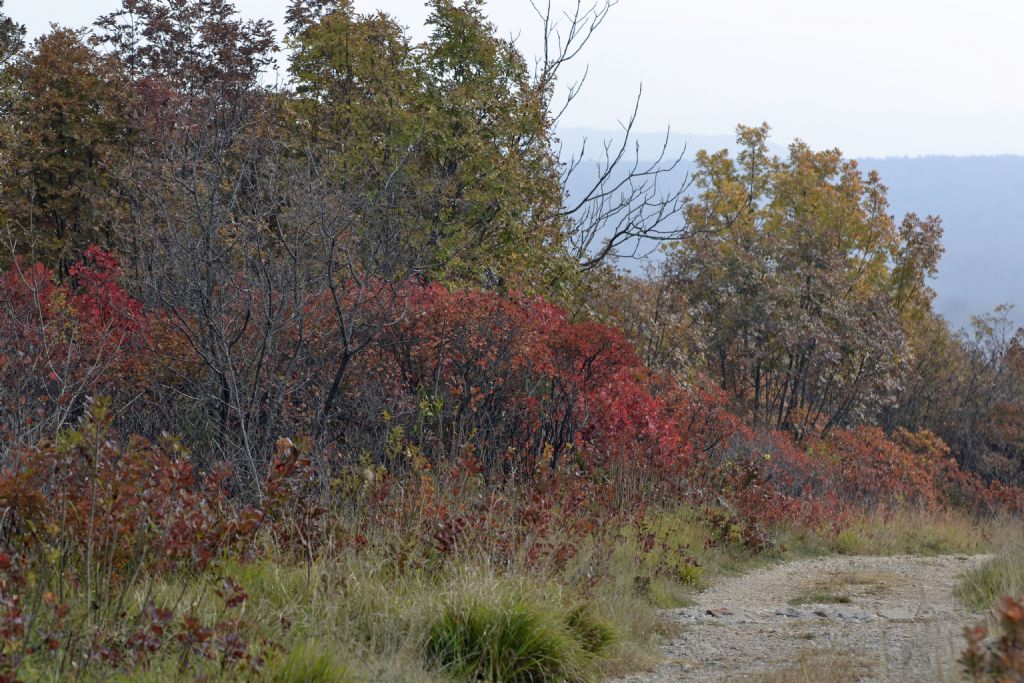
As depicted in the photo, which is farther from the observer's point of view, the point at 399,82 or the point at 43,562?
the point at 399,82

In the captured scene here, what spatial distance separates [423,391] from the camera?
31.5ft

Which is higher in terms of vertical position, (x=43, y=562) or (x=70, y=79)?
(x=70, y=79)

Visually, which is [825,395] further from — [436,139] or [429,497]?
[429,497]

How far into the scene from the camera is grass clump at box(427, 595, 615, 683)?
15.6ft

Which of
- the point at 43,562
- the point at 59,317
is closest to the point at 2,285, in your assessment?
the point at 59,317

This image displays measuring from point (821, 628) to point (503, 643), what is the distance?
2.53 m

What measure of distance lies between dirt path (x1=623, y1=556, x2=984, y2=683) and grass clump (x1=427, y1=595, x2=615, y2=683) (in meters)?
0.61

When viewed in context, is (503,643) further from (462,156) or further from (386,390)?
(462,156)

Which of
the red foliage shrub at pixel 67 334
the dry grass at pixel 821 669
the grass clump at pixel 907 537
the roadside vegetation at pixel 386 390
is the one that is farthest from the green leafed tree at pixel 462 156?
the dry grass at pixel 821 669

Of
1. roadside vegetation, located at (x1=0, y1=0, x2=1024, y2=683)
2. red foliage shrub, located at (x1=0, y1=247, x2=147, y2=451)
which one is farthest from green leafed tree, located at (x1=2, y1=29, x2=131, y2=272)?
red foliage shrub, located at (x1=0, y1=247, x2=147, y2=451)

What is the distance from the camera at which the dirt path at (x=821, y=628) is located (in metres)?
5.19

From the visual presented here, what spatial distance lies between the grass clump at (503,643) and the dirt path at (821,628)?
610mm

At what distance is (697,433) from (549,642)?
9750 mm

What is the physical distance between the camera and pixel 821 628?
6.37 meters
